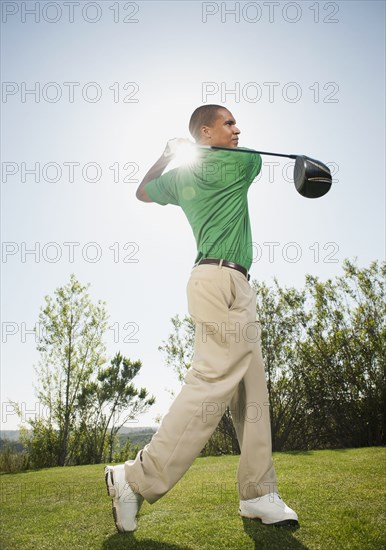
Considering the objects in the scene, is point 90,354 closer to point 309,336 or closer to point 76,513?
point 309,336

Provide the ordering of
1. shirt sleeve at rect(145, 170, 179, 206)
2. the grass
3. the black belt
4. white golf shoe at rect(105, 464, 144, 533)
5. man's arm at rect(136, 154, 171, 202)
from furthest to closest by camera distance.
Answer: man's arm at rect(136, 154, 171, 202)
shirt sleeve at rect(145, 170, 179, 206)
the black belt
white golf shoe at rect(105, 464, 144, 533)
the grass

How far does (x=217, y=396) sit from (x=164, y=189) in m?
1.43

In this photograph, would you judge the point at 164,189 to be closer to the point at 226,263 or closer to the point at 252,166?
the point at 252,166

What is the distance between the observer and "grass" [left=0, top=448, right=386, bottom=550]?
1.72 meters

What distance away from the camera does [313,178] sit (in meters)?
2.54

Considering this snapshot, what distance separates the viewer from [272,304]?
12008 mm

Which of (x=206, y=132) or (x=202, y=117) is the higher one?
(x=202, y=117)

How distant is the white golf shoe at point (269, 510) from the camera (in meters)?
1.93

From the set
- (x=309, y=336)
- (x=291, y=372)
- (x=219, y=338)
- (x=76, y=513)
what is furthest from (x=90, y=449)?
(x=219, y=338)

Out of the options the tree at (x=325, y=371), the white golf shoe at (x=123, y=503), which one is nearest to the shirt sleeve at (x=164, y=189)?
the white golf shoe at (x=123, y=503)

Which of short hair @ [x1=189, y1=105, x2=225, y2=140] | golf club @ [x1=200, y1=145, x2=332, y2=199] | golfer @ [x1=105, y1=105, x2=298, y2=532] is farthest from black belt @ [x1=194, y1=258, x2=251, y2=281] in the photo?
short hair @ [x1=189, y1=105, x2=225, y2=140]

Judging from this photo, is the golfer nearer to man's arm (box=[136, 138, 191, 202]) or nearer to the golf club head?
man's arm (box=[136, 138, 191, 202])

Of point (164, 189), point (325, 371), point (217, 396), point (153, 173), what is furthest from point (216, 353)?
point (325, 371)

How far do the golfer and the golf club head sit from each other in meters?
0.30
